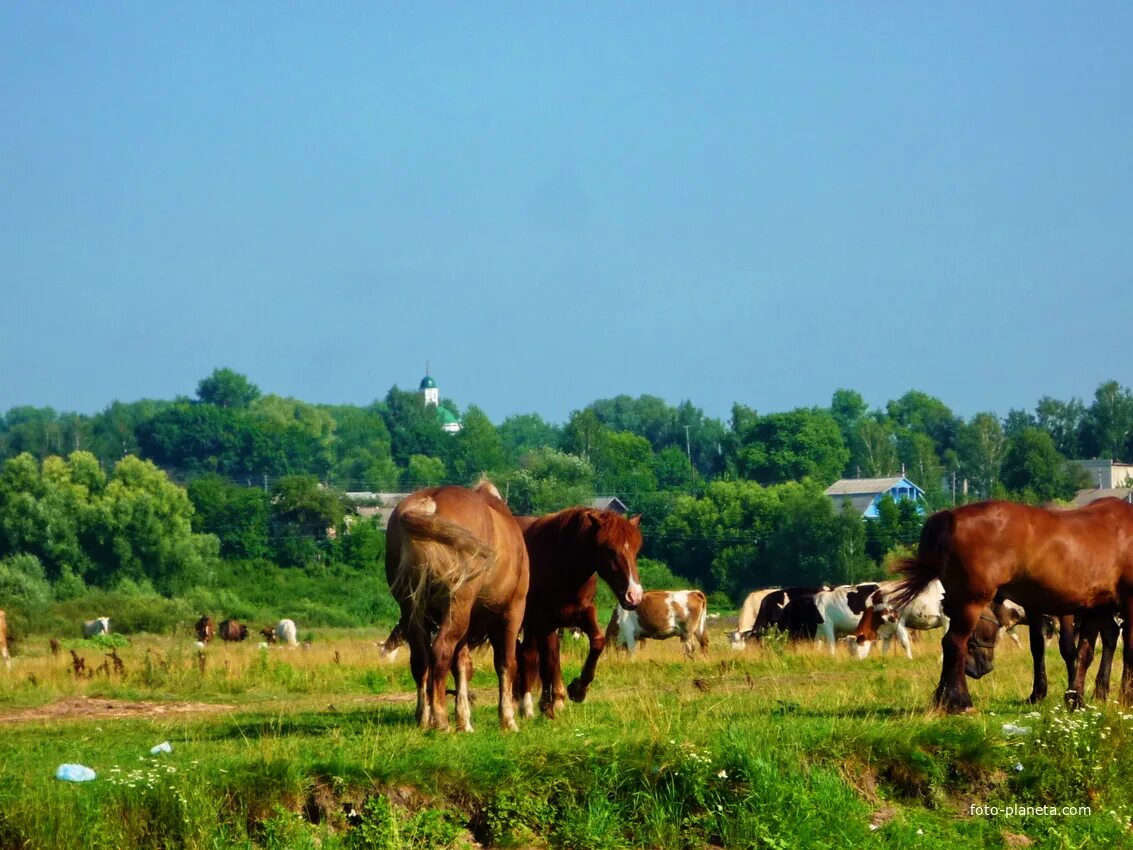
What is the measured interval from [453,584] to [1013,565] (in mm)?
4980

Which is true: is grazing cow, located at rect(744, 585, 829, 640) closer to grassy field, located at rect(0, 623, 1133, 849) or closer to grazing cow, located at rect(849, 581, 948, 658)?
grazing cow, located at rect(849, 581, 948, 658)

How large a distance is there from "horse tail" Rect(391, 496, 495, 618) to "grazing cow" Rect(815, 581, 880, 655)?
62.7ft

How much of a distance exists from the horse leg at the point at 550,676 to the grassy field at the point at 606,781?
10.8 inches

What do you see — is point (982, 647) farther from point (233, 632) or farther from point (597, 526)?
point (233, 632)

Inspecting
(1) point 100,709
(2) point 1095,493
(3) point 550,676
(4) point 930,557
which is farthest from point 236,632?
(2) point 1095,493

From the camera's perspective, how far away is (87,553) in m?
78.5

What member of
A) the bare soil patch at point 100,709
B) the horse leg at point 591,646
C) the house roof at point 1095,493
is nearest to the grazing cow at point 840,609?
the bare soil patch at point 100,709

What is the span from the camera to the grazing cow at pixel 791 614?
32094mm

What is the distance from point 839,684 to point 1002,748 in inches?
247

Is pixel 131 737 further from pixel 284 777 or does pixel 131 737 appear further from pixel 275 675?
pixel 275 675

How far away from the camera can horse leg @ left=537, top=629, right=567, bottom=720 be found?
1502cm

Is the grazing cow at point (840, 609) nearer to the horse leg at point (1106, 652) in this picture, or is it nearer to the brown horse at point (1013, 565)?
the horse leg at point (1106, 652)

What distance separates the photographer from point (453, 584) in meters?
13.0

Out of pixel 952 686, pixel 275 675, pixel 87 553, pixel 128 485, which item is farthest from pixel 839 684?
pixel 128 485
